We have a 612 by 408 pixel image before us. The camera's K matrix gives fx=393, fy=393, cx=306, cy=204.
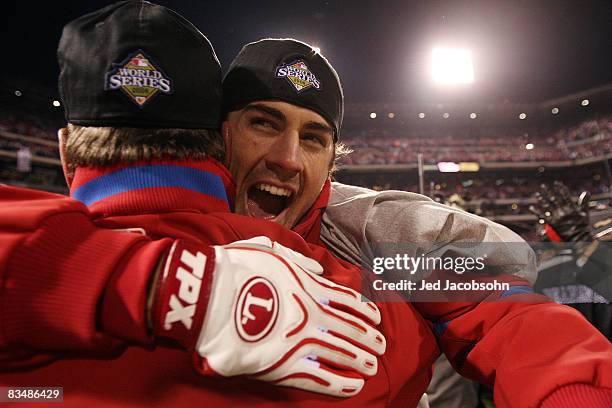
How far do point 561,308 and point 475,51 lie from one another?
15.7 meters

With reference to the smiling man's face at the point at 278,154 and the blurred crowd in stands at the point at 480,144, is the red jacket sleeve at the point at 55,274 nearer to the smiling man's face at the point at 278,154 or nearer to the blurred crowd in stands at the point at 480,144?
the smiling man's face at the point at 278,154

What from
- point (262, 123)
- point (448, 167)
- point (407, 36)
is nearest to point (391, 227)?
point (262, 123)

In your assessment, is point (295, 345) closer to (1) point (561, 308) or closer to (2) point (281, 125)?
(1) point (561, 308)

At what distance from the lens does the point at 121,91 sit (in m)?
0.67

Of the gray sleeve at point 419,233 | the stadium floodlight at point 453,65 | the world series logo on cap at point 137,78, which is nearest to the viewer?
the world series logo on cap at point 137,78

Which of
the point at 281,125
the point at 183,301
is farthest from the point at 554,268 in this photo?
the point at 183,301

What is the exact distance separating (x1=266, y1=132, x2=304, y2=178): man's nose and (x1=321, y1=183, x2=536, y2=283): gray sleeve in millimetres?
192

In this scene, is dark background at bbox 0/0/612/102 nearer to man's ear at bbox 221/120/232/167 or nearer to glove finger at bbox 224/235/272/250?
man's ear at bbox 221/120/232/167

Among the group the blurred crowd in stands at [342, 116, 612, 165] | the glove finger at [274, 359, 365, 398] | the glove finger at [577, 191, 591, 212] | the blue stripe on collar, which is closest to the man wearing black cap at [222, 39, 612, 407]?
the glove finger at [274, 359, 365, 398]

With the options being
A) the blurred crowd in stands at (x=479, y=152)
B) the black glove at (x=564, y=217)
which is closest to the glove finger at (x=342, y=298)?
the black glove at (x=564, y=217)

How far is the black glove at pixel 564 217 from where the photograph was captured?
285 cm

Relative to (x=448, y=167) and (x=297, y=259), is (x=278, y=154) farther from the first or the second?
(x=448, y=167)

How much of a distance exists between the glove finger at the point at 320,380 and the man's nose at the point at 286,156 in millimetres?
614

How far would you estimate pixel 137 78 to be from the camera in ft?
2.19
